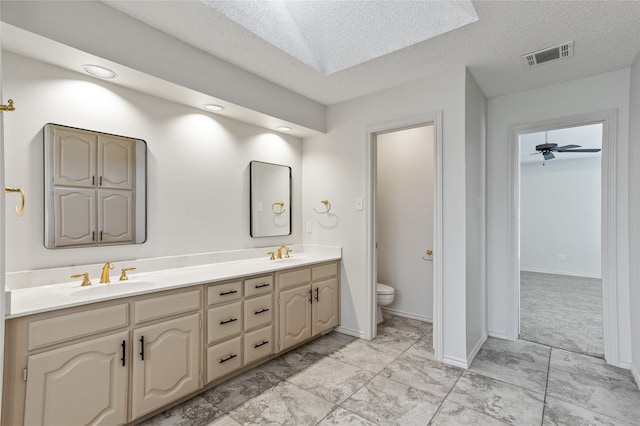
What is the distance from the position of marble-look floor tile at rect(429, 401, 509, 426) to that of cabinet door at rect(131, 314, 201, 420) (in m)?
1.55

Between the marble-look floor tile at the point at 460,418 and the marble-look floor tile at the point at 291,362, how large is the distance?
1.07 m

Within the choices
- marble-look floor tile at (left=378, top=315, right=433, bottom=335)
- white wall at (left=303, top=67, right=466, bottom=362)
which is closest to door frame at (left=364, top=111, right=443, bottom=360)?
white wall at (left=303, top=67, right=466, bottom=362)

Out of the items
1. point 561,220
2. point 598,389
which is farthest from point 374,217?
point 561,220

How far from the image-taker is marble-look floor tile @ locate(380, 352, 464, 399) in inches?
88.6

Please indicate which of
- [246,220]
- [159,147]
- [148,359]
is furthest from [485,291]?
[159,147]

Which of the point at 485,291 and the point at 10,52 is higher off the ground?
the point at 10,52

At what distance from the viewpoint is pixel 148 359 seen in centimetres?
185

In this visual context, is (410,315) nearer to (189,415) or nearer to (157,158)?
(189,415)

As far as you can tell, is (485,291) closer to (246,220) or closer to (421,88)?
(421,88)

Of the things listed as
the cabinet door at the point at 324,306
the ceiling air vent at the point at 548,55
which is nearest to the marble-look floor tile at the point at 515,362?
the cabinet door at the point at 324,306

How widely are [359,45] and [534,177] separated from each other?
6.03 meters

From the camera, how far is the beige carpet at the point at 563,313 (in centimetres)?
305

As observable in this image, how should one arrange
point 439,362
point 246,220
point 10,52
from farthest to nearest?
point 246,220, point 439,362, point 10,52

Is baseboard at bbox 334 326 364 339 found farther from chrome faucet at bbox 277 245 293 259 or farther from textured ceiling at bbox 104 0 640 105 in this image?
textured ceiling at bbox 104 0 640 105
